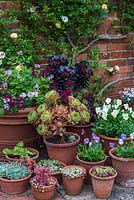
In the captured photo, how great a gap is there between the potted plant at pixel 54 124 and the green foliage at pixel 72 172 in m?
0.25

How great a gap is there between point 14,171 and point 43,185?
27cm

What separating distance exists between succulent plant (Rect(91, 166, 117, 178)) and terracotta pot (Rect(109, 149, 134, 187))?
9cm

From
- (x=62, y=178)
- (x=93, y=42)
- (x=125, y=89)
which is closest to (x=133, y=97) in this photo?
(x=125, y=89)

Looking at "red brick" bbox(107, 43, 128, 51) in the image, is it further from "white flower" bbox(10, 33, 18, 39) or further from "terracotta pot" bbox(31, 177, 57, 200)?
"terracotta pot" bbox(31, 177, 57, 200)

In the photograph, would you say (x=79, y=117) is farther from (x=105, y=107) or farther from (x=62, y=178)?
(x=62, y=178)

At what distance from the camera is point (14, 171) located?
2.80m

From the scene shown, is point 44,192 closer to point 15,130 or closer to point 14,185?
point 14,185

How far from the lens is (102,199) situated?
274 centimetres

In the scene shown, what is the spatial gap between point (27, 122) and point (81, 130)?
0.53 m

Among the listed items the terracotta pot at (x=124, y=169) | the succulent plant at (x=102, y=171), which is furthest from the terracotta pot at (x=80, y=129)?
the succulent plant at (x=102, y=171)

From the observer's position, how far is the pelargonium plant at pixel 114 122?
10.1ft

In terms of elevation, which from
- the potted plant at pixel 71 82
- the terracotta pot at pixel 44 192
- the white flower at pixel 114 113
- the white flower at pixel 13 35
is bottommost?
the terracotta pot at pixel 44 192

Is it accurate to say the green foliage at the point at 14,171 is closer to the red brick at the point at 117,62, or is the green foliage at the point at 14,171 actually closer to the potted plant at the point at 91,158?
the potted plant at the point at 91,158

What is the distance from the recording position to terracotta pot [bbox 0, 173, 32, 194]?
2.76 metres
